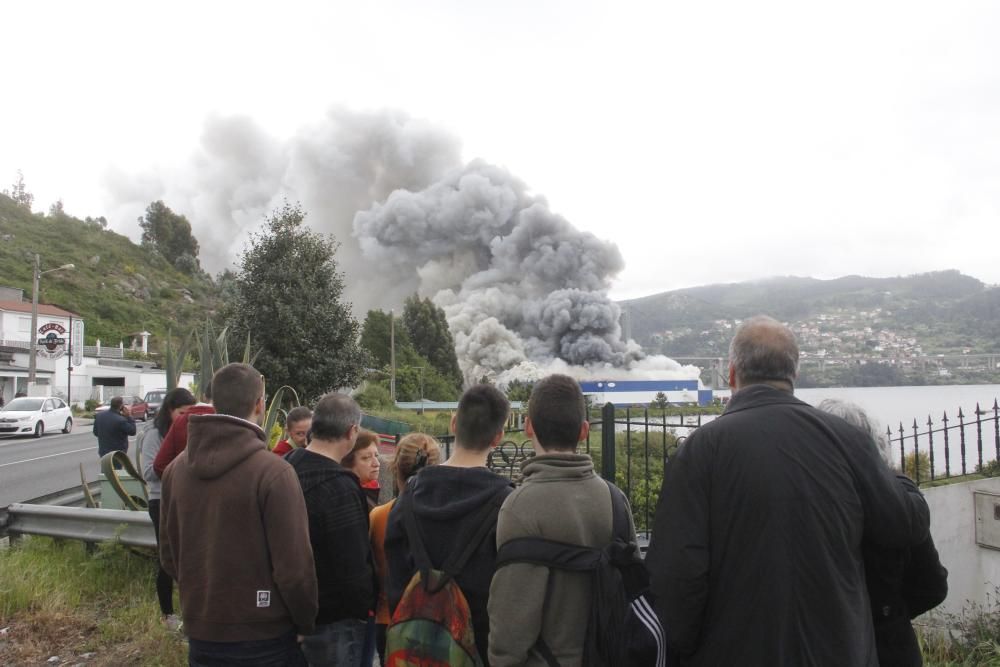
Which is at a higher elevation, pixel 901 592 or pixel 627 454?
pixel 901 592

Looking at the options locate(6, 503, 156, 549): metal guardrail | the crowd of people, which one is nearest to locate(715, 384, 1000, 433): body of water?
the crowd of people

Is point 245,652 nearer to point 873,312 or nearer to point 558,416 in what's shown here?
point 558,416

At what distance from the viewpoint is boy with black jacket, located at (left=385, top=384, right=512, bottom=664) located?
7.84 ft

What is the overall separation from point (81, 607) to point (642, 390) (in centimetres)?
4393

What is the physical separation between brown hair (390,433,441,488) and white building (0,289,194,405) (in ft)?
110

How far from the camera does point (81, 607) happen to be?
496 centimetres

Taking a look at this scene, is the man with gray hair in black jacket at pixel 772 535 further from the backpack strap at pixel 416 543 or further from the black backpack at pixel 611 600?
the backpack strap at pixel 416 543

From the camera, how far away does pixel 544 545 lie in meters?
2.16

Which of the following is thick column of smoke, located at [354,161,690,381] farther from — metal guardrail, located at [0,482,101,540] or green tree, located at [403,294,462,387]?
metal guardrail, located at [0,482,101,540]

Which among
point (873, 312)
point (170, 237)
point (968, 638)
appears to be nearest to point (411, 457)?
point (968, 638)

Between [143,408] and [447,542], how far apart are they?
27.6 meters

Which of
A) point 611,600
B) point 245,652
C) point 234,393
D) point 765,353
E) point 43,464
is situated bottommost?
point 43,464

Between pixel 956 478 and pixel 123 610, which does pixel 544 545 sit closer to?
pixel 123 610

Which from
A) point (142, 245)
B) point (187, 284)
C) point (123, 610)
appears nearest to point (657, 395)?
point (123, 610)
